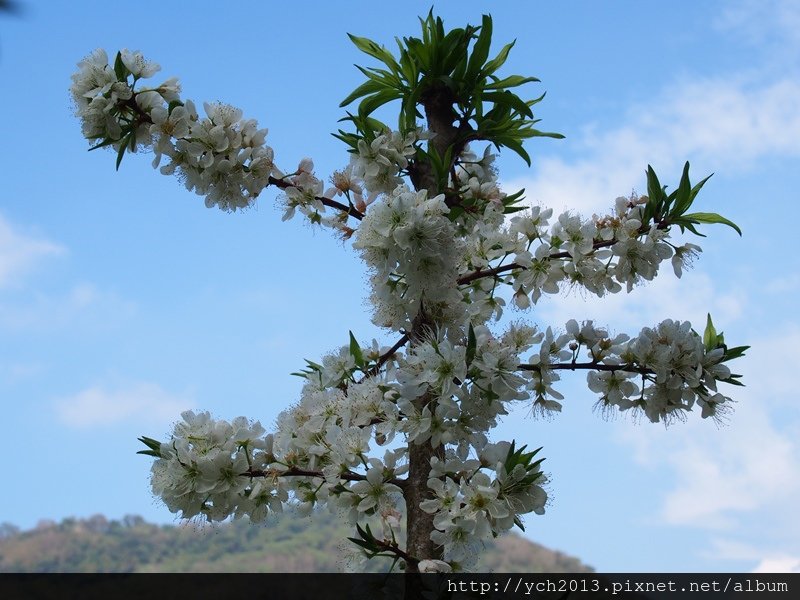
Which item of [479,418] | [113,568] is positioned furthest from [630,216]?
[113,568]

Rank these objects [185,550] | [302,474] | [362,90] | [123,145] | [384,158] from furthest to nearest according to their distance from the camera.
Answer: [185,550] < [362,90] < [384,158] < [123,145] < [302,474]

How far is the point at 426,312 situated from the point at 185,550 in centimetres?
7745

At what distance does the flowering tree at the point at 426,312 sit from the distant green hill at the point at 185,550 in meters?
61.1

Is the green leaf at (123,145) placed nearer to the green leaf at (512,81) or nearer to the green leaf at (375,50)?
the green leaf at (375,50)

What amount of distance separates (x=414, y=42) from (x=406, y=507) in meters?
2.29

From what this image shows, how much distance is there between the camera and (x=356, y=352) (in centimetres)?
416

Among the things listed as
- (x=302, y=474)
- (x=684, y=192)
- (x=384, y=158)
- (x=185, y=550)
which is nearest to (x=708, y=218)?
(x=684, y=192)

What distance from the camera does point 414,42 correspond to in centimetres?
445

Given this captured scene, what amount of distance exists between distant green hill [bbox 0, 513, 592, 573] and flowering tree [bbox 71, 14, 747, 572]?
6113 cm

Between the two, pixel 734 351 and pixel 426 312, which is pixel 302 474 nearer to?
pixel 426 312

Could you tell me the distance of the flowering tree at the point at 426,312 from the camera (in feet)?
11.5

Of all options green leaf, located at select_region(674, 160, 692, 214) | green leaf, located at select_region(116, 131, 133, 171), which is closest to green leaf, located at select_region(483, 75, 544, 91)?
green leaf, located at select_region(674, 160, 692, 214)

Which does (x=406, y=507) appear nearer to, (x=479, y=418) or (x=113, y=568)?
(x=479, y=418)

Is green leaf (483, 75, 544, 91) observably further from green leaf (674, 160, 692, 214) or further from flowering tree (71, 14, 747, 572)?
green leaf (674, 160, 692, 214)
